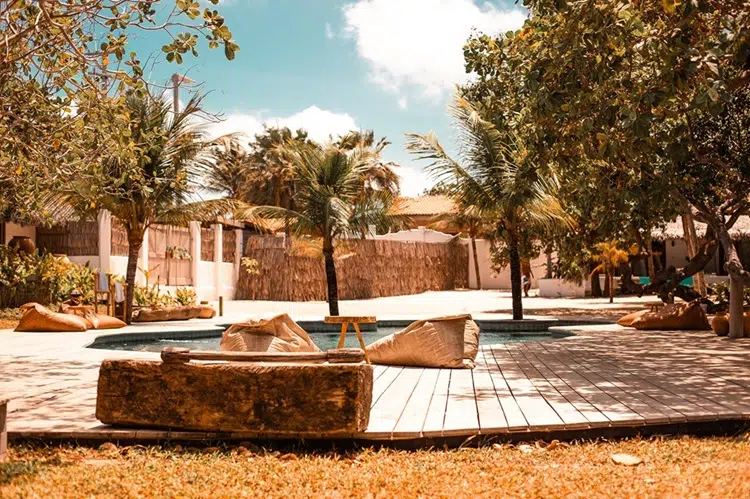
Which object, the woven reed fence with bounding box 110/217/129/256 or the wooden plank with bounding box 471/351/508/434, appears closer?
the wooden plank with bounding box 471/351/508/434

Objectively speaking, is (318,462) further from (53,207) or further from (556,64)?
(53,207)

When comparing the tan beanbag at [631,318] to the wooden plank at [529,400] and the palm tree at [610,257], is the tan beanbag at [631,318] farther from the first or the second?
the palm tree at [610,257]

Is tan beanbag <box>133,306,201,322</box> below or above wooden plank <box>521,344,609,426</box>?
above

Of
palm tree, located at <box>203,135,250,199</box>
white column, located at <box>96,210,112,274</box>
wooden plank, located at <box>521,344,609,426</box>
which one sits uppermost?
palm tree, located at <box>203,135,250,199</box>

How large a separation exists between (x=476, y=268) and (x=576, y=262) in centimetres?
1034

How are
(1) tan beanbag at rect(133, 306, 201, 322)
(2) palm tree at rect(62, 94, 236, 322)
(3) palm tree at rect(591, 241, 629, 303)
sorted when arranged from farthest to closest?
(3) palm tree at rect(591, 241, 629, 303) < (1) tan beanbag at rect(133, 306, 201, 322) < (2) palm tree at rect(62, 94, 236, 322)

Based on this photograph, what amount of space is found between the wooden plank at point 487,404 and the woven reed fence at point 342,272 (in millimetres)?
14630

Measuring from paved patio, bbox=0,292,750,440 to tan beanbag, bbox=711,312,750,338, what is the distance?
4.12 ft

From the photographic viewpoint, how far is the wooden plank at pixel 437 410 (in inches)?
157

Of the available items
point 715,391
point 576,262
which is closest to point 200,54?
point 715,391

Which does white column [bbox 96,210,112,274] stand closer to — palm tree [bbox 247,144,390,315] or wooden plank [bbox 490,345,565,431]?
palm tree [bbox 247,144,390,315]

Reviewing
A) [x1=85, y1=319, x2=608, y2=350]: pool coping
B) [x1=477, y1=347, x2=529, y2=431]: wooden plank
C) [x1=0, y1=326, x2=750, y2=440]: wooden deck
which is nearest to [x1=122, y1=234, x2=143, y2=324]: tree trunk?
[x1=85, y1=319, x2=608, y2=350]: pool coping

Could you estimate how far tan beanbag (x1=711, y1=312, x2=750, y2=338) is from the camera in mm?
→ 9859

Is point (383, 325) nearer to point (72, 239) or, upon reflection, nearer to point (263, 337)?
point (263, 337)
